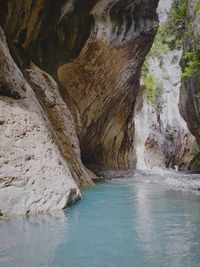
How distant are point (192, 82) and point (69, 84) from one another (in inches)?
260

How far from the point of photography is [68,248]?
3.61 m

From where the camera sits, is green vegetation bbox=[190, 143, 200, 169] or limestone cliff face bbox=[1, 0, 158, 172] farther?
green vegetation bbox=[190, 143, 200, 169]

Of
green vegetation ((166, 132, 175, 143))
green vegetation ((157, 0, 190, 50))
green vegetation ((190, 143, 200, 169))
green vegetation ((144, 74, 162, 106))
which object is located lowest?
green vegetation ((190, 143, 200, 169))

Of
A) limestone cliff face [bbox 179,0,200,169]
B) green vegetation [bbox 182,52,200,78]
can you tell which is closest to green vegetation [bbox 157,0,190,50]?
limestone cliff face [bbox 179,0,200,169]

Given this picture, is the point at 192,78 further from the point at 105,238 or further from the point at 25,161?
the point at 105,238

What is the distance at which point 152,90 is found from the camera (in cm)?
3012

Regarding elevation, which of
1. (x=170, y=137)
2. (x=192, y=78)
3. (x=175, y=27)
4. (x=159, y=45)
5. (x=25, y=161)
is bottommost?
(x=25, y=161)

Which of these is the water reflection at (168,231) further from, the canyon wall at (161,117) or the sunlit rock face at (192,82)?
the canyon wall at (161,117)

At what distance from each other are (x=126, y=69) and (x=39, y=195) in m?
11.6

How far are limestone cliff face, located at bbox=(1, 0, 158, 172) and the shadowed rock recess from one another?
0.12 feet

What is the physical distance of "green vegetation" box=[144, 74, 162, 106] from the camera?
2980cm

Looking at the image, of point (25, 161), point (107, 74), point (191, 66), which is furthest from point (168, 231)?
point (107, 74)

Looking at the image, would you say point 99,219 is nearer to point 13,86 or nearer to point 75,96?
point 13,86

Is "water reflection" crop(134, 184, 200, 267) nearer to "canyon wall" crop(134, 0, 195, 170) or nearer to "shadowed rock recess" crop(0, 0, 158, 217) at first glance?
"shadowed rock recess" crop(0, 0, 158, 217)
